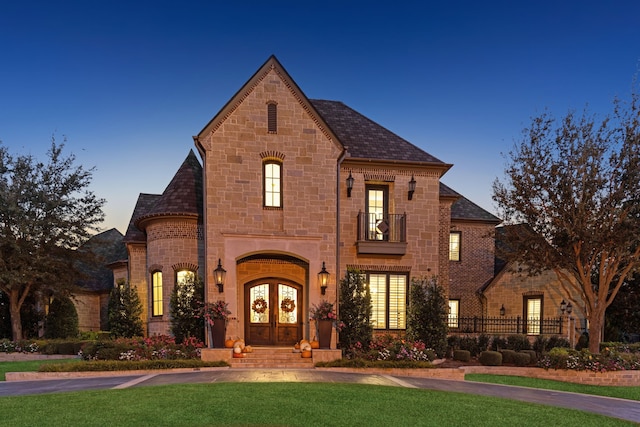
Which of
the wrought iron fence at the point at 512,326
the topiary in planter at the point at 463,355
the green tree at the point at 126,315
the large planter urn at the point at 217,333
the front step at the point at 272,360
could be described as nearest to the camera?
the front step at the point at 272,360

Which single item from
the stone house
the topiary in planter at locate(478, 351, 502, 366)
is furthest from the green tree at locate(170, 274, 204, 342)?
the topiary in planter at locate(478, 351, 502, 366)

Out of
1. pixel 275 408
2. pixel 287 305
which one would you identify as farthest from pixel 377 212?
pixel 275 408

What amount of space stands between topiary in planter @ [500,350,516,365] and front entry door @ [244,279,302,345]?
7.62m

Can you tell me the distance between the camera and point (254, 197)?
54.8 feet

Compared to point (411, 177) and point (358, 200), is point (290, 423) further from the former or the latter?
point (411, 177)

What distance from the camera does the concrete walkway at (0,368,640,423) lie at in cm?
1079

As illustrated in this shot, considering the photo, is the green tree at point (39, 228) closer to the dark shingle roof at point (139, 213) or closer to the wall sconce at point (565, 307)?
the dark shingle roof at point (139, 213)

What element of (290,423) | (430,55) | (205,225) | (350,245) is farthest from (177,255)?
(430,55)

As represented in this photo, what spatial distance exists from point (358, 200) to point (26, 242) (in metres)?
17.0

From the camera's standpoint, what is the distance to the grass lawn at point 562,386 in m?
13.1

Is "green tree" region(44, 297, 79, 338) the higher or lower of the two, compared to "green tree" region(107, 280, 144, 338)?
lower

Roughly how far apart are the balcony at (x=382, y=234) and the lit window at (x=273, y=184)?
332cm

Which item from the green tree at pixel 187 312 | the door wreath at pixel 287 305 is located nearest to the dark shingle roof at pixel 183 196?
the green tree at pixel 187 312

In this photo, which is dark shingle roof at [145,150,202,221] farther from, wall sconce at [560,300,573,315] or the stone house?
wall sconce at [560,300,573,315]
